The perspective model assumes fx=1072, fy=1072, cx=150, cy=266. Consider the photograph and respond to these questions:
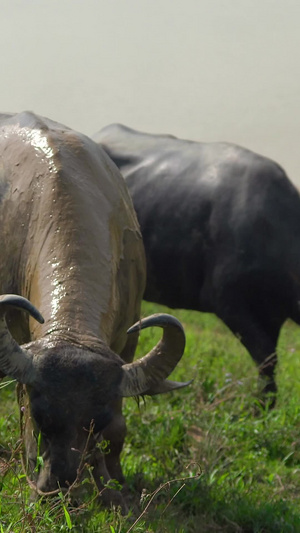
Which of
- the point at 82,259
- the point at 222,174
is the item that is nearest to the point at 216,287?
the point at 222,174

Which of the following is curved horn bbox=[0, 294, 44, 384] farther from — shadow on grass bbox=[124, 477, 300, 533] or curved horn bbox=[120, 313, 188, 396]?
shadow on grass bbox=[124, 477, 300, 533]

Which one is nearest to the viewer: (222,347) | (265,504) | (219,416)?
(265,504)

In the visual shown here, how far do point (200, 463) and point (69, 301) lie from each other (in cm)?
172

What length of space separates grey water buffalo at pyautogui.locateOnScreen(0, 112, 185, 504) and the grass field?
0.20 meters

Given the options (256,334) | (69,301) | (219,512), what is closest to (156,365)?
(69,301)

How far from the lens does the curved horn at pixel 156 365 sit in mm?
4566

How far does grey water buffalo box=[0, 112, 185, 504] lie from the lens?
4352 mm

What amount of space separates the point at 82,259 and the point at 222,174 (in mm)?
3685

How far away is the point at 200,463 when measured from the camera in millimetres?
5977

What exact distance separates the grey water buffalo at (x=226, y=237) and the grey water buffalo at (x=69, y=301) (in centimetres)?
225

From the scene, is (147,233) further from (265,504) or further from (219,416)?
(265,504)

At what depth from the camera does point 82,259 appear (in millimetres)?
4910

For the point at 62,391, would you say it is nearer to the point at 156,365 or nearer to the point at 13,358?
the point at 13,358

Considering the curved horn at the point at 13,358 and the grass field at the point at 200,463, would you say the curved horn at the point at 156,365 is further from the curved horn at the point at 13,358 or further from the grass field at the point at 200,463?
the curved horn at the point at 13,358
